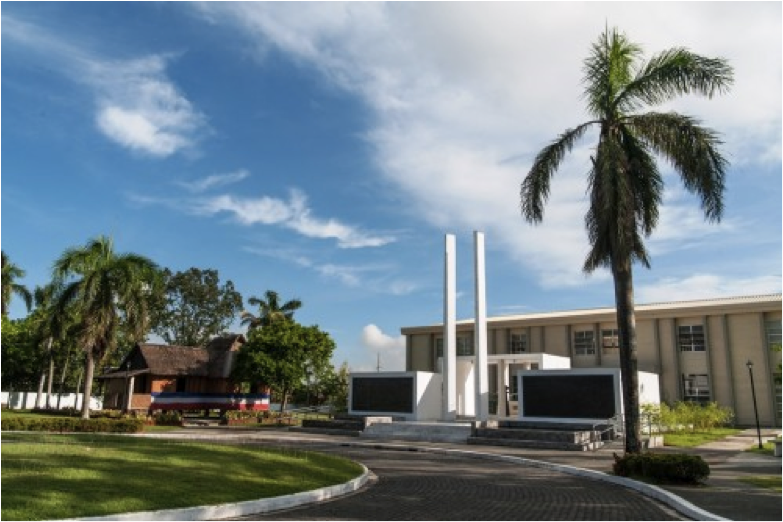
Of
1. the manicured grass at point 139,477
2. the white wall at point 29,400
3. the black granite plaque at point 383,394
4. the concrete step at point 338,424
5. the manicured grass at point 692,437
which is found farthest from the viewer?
the white wall at point 29,400

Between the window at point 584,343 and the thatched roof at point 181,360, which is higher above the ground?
the window at point 584,343

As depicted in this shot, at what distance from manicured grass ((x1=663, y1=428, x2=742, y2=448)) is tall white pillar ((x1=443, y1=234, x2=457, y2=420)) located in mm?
11352

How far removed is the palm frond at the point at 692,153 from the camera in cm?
1755

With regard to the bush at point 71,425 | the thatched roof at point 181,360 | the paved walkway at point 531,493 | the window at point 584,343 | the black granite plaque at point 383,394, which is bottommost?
the paved walkway at point 531,493

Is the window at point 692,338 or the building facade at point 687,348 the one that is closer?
the building facade at point 687,348

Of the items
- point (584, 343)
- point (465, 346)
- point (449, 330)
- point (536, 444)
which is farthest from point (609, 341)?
point (536, 444)

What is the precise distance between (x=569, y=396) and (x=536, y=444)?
5.09 metres

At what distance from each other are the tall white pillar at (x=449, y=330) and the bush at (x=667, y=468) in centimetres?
2012

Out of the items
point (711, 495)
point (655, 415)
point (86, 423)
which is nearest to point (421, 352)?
point (655, 415)

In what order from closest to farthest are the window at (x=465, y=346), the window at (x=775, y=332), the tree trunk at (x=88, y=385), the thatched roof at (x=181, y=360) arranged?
the tree trunk at (x=88, y=385)
the window at (x=775, y=332)
the thatched roof at (x=181, y=360)
the window at (x=465, y=346)

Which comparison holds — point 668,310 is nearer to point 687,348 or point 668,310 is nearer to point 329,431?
point 687,348

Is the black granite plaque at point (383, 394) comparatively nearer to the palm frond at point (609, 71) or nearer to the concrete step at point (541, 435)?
the concrete step at point (541, 435)

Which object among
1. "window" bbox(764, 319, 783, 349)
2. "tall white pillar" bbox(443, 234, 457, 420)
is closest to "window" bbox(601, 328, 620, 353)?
"window" bbox(764, 319, 783, 349)

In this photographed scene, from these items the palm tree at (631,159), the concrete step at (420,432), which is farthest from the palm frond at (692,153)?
the concrete step at (420,432)
